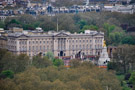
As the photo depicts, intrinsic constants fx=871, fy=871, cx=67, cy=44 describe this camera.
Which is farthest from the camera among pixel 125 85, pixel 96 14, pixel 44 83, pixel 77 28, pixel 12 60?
pixel 96 14

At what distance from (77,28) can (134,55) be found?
4012 cm

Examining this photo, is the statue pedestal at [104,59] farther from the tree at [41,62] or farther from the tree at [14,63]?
the tree at [14,63]

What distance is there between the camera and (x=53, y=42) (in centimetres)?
11381

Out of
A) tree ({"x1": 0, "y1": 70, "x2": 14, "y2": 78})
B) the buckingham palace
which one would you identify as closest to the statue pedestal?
the buckingham palace

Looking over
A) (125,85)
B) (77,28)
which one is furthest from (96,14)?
(125,85)

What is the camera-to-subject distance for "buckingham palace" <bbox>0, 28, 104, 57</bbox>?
111062 millimetres

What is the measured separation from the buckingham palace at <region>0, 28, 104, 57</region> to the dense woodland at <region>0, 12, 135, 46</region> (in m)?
6.04

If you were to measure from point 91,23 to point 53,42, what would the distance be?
33496 millimetres

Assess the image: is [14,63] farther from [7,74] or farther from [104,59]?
[104,59]

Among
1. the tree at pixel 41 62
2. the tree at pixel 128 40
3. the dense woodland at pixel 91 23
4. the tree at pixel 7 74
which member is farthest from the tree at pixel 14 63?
the dense woodland at pixel 91 23

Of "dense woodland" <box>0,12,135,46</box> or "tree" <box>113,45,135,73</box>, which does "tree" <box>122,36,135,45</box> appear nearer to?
"dense woodland" <box>0,12,135,46</box>

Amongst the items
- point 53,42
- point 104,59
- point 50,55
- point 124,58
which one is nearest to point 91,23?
point 53,42

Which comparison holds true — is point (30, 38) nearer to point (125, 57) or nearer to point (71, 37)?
point (71, 37)

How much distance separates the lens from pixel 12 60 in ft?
303
